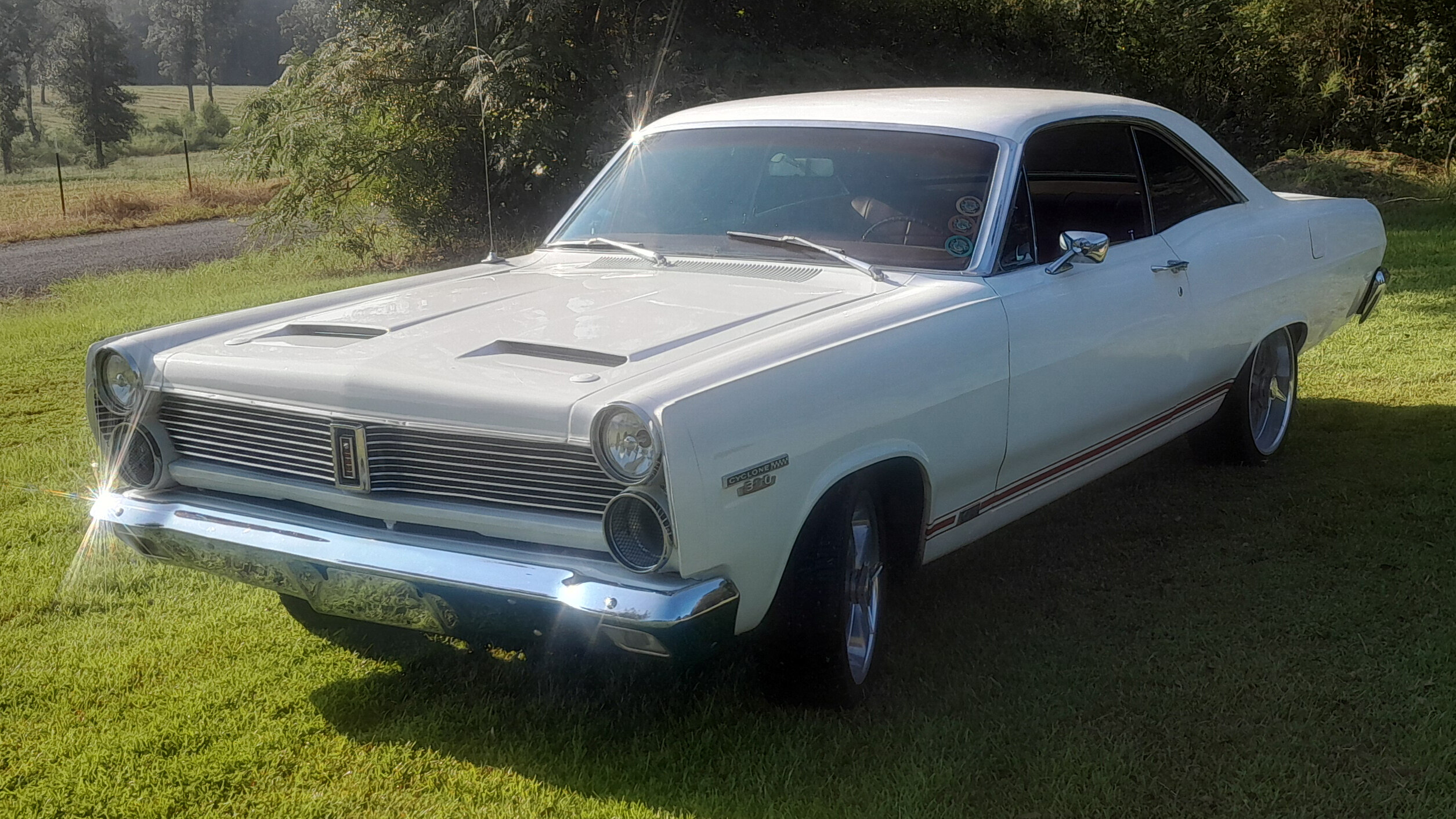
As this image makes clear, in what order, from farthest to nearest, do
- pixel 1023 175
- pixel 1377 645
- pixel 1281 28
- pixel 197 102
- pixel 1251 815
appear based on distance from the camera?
1. pixel 197 102
2. pixel 1281 28
3. pixel 1023 175
4. pixel 1377 645
5. pixel 1251 815

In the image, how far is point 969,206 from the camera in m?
3.89

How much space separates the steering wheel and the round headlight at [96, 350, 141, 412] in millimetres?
2070

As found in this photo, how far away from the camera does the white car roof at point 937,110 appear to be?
409 centimetres

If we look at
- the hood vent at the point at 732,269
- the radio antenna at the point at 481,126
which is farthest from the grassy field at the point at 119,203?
the hood vent at the point at 732,269

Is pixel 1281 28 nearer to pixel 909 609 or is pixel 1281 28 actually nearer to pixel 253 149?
pixel 253 149

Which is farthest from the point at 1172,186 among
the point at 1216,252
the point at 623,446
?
the point at 623,446

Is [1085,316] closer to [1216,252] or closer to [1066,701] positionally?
[1216,252]

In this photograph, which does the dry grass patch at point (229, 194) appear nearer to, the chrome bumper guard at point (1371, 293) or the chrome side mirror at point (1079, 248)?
the chrome bumper guard at point (1371, 293)

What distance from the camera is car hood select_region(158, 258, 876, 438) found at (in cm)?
291

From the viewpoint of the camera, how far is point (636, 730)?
10.8 feet

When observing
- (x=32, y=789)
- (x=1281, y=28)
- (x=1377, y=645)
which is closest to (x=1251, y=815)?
(x=1377, y=645)

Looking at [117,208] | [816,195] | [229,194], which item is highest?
[816,195]

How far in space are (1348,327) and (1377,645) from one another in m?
5.24

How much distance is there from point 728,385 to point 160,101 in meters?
73.6
